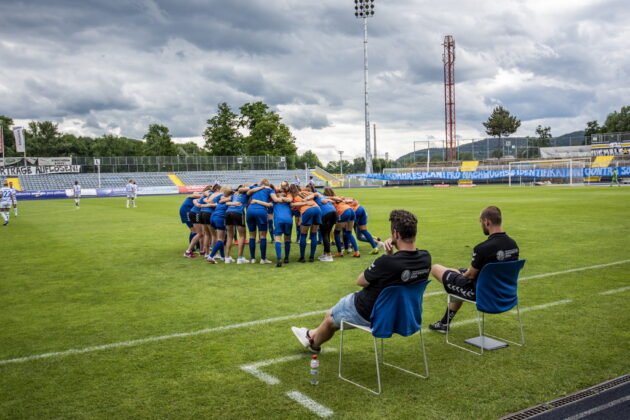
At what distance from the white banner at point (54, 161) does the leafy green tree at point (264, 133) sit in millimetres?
36543

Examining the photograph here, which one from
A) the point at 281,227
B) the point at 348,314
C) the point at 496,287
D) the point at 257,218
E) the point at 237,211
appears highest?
the point at 237,211

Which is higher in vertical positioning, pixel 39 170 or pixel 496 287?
pixel 39 170

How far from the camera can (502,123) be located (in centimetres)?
8994

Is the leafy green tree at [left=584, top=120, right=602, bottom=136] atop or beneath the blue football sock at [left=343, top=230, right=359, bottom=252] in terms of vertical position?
atop

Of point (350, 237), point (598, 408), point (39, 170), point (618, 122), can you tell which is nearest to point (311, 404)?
point (598, 408)

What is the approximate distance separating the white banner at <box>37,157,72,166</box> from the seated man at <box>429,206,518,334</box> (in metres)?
65.5

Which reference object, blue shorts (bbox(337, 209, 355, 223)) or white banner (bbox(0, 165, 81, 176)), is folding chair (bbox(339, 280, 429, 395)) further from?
white banner (bbox(0, 165, 81, 176))

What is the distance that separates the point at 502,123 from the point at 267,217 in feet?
291

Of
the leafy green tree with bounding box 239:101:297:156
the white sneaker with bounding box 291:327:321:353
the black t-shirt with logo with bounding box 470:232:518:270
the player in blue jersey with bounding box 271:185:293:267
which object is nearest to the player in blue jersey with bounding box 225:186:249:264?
the player in blue jersey with bounding box 271:185:293:267

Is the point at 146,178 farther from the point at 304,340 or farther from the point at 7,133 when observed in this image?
the point at 304,340

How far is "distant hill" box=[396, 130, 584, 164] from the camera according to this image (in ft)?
244

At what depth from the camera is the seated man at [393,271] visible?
14.3ft

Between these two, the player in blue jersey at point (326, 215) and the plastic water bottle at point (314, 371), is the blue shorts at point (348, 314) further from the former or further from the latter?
the player in blue jersey at point (326, 215)

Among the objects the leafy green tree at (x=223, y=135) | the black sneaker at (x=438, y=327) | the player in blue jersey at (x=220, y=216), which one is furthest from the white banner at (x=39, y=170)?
the black sneaker at (x=438, y=327)
